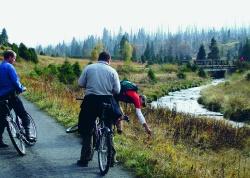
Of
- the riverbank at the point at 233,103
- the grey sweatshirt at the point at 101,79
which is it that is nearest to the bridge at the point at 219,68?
the riverbank at the point at 233,103

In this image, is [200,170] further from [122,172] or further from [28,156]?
[28,156]

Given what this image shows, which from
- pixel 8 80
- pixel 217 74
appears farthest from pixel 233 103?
pixel 217 74

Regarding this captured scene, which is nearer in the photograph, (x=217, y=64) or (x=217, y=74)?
(x=217, y=74)

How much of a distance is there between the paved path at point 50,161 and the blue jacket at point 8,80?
1394 mm

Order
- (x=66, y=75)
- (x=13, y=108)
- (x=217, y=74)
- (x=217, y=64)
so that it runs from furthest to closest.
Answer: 1. (x=217, y=64)
2. (x=217, y=74)
3. (x=66, y=75)
4. (x=13, y=108)

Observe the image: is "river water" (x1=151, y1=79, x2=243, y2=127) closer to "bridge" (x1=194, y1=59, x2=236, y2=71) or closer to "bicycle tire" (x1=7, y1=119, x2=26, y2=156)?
"bicycle tire" (x1=7, y1=119, x2=26, y2=156)

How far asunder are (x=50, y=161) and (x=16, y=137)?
0.98 metres

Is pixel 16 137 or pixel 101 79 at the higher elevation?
pixel 101 79

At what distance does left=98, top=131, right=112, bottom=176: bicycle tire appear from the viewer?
8.62 m

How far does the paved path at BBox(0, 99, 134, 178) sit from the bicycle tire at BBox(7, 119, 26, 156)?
15cm

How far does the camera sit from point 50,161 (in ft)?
32.3

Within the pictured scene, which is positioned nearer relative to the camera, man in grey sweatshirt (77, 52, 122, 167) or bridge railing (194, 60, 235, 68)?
man in grey sweatshirt (77, 52, 122, 167)

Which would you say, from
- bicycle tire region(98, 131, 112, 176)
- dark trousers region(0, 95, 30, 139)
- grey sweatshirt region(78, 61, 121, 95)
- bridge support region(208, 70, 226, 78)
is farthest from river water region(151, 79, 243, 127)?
bridge support region(208, 70, 226, 78)

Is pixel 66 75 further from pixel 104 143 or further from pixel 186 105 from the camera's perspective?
pixel 104 143
